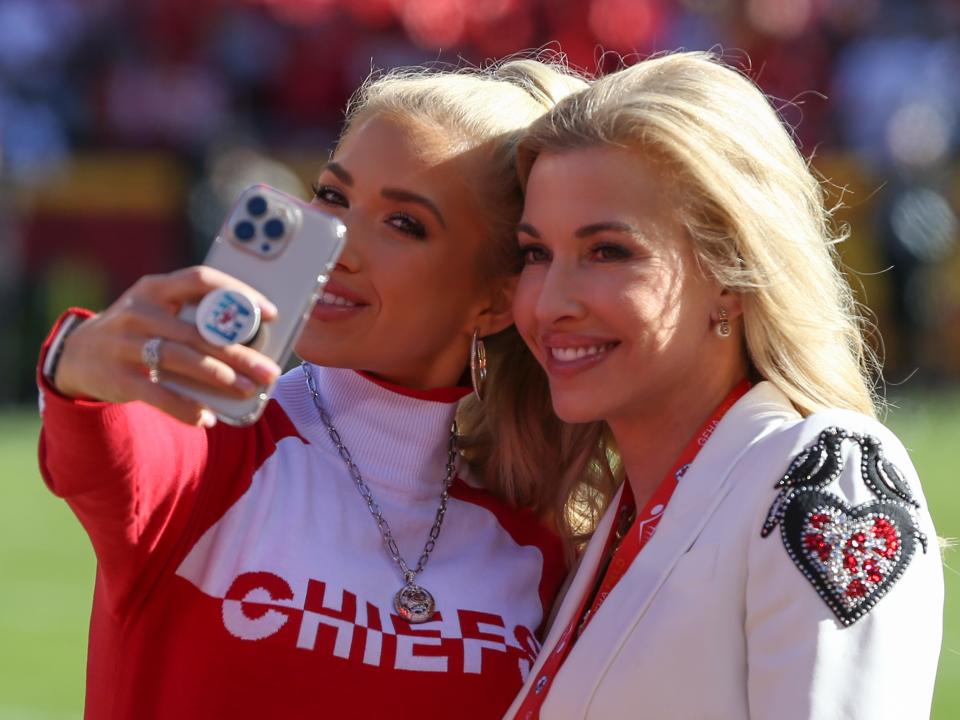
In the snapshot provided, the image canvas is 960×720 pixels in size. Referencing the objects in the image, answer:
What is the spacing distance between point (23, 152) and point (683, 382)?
8.98 m

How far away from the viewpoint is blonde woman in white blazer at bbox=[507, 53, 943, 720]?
2129 millimetres

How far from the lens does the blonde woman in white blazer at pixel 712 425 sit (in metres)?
2.13

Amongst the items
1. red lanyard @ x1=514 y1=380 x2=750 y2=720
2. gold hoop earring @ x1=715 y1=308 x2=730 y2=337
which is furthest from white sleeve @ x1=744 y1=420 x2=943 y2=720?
gold hoop earring @ x1=715 y1=308 x2=730 y2=337

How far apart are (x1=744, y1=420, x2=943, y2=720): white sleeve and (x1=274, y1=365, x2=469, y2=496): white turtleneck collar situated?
2.49 ft

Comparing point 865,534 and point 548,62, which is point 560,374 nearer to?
point 865,534

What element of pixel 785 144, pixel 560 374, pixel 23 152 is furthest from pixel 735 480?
pixel 23 152

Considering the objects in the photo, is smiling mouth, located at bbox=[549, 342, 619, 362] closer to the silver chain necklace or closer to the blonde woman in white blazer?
the blonde woman in white blazer

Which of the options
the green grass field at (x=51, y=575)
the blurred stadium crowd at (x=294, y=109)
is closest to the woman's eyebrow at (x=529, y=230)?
the green grass field at (x=51, y=575)

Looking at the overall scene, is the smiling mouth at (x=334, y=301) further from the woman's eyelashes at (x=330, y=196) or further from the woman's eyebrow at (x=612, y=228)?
the woman's eyebrow at (x=612, y=228)

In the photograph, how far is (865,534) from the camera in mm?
2143

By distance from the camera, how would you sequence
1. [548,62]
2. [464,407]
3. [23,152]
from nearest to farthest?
[464,407], [548,62], [23,152]

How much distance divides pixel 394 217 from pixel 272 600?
0.67 meters

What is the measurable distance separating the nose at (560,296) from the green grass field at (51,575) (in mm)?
1759

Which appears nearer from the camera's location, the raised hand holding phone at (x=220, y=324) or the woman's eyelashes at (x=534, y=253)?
the raised hand holding phone at (x=220, y=324)
